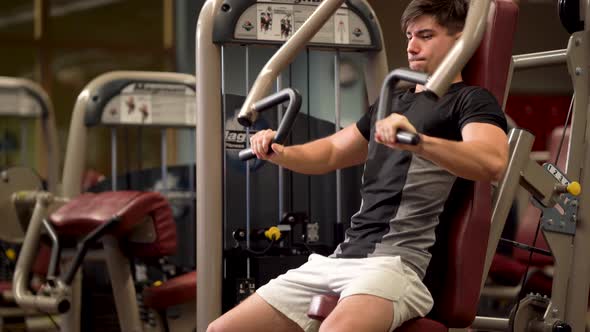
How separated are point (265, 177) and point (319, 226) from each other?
10.6 inches

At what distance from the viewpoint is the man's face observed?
221 centimetres

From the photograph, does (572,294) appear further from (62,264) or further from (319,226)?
(62,264)

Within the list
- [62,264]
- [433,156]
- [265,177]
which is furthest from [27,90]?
[433,156]

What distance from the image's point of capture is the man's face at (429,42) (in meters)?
2.21

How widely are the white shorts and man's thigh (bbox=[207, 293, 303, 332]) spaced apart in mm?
18

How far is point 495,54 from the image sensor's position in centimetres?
234

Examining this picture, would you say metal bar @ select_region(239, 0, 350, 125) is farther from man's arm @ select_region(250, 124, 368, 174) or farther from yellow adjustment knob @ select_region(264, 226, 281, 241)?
yellow adjustment knob @ select_region(264, 226, 281, 241)

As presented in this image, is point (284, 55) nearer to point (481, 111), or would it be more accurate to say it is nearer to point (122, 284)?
point (481, 111)

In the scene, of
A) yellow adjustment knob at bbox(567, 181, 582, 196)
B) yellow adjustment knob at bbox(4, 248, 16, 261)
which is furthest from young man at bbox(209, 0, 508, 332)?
yellow adjustment knob at bbox(4, 248, 16, 261)

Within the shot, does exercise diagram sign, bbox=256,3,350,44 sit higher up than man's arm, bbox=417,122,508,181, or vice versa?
exercise diagram sign, bbox=256,3,350,44

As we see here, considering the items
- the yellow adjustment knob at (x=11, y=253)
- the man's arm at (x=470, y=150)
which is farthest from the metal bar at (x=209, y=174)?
the yellow adjustment knob at (x=11, y=253)

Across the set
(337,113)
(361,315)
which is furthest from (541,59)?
(361,315)

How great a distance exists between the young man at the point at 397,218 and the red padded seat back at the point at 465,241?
2.7 inches

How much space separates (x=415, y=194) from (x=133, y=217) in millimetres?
2022
